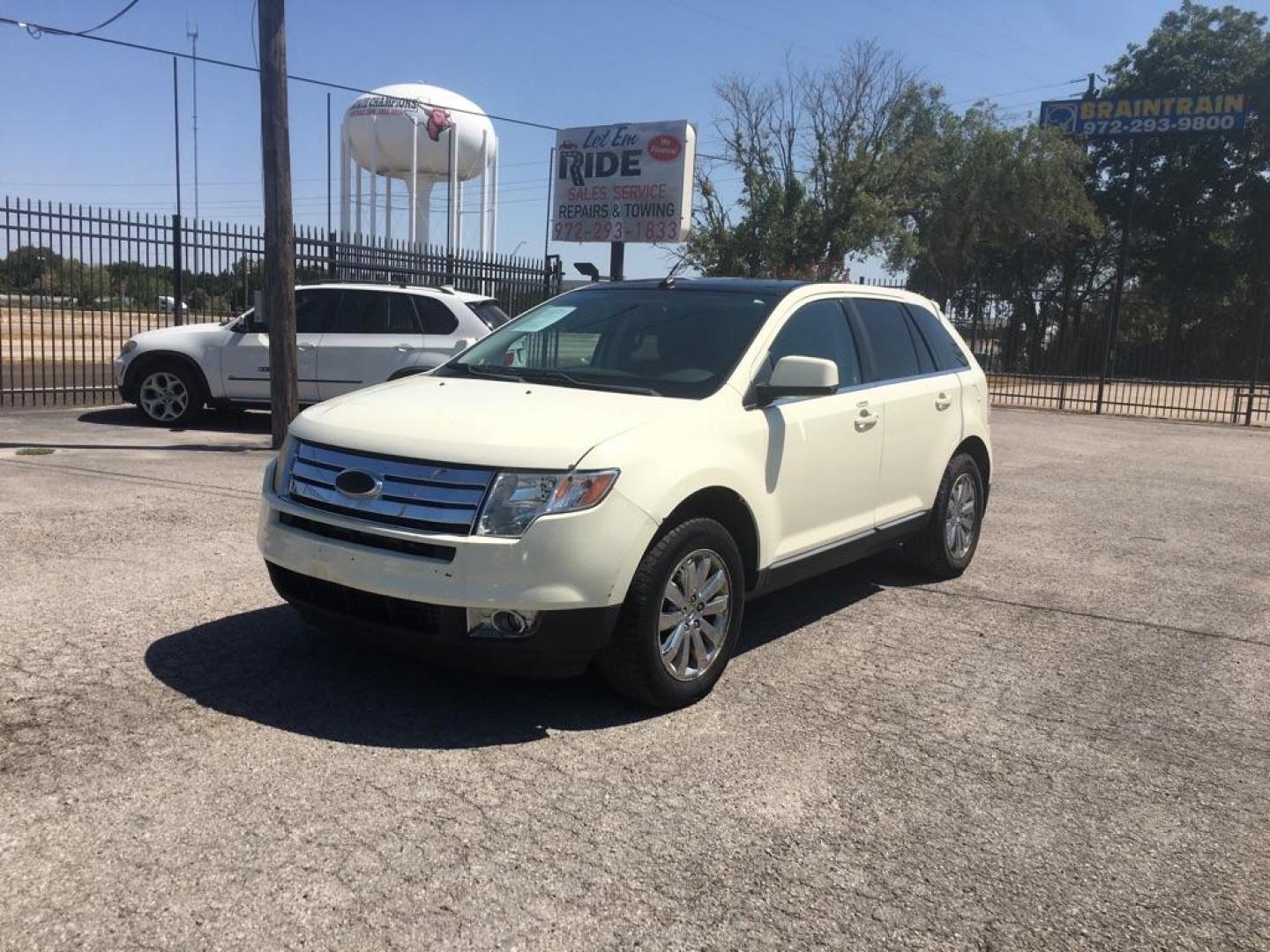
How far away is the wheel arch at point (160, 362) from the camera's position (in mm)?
11789

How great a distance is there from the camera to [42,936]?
2.54 meters

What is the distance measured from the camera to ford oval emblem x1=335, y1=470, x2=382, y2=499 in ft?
12.6

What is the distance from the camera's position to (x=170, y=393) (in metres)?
12.0

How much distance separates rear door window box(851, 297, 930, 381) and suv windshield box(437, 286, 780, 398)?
0.82 meters

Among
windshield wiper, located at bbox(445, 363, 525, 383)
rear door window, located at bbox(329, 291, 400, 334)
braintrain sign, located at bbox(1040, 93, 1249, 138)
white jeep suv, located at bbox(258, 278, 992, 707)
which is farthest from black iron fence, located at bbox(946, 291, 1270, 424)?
windshield wiper, located at bbox(445, 363, 525, 383)

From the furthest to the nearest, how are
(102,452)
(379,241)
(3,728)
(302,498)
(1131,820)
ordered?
(379,241) → (102,452) → (302,498) → (3,728) → (1131,820)

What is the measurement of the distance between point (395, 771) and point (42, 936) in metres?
1.15

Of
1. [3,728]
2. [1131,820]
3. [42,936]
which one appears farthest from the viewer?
[3,728]

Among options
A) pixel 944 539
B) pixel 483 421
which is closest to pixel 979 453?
pixel 944 539

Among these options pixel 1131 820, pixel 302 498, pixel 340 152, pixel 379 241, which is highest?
pixel 340 152

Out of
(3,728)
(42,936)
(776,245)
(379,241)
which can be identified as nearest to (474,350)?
(3,728)

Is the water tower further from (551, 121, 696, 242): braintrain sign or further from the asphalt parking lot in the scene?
the asphalt parking lot

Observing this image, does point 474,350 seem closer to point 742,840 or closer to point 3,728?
point 3,728

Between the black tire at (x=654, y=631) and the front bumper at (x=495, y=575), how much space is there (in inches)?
3.0
